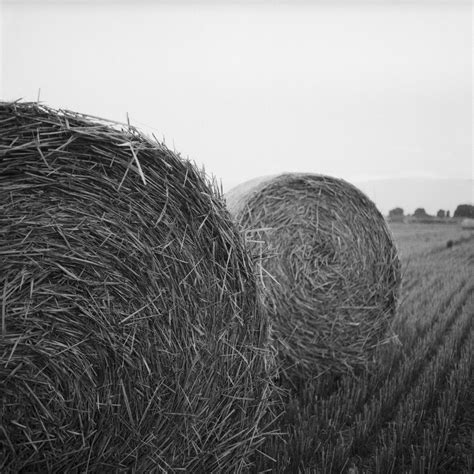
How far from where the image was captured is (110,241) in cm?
161

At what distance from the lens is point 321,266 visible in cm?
312

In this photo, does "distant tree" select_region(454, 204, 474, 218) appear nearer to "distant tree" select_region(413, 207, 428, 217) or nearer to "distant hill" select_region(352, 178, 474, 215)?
"distant hill" select_region(352, 178, 474, 215)

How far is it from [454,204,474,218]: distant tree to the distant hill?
0.26 ft

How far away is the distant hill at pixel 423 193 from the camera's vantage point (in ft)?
25.0

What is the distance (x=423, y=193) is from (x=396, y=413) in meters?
6.64

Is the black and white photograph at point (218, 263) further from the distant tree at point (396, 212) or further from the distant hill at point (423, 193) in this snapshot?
the distant tree at point (396, 212)

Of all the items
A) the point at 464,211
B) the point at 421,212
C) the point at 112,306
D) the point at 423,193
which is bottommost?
the point at 421,212

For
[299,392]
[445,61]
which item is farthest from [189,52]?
[299,392]

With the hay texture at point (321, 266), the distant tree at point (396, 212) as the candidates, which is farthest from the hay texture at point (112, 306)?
the distant tree at point (396, 212)

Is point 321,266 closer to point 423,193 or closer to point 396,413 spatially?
point 396,413

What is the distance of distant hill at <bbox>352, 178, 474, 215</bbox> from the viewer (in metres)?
7.62

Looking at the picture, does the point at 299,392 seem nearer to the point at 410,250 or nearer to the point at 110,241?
the point at 110,241

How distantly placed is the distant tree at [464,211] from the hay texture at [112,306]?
288 inches

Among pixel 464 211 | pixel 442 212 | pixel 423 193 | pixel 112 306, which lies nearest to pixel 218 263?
pixel 112 306
